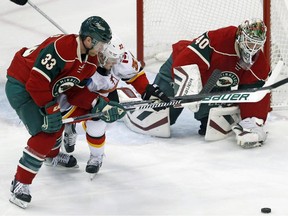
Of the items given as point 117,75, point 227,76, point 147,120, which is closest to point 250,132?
point 227,76

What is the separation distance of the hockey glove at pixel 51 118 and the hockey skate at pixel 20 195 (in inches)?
9.6

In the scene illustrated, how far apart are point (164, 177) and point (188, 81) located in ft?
1.72

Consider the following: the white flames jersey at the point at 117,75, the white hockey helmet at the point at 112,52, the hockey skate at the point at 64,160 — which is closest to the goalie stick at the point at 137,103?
the white flames jersey at the point at 117,75

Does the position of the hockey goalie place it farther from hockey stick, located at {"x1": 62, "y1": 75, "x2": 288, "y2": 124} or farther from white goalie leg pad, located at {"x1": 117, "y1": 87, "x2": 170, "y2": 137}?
hockey stick, located at {"x1": 62, "y1": 75, "x2": 288, "y2": 124}

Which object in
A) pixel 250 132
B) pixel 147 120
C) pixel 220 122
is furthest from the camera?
pixel 147 120

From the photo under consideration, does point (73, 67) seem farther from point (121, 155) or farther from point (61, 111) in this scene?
point (121, 155)

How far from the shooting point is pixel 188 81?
4.23 m

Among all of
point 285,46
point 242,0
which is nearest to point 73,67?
point 285,46

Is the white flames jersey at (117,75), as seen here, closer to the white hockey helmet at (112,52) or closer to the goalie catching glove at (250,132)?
the white hockey helmet at (112,52)

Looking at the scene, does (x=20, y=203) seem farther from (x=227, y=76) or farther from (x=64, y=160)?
(x=227, y=76)

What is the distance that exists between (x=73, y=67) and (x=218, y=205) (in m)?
0.79

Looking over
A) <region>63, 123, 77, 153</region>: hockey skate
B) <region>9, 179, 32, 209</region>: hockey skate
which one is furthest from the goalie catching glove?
<region>9, 179, 32, 209</region>: hockey skate

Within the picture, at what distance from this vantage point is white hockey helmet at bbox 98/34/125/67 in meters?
3.72

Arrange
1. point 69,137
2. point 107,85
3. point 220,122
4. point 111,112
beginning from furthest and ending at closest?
1. point 220,122
2. point 69,137
3. point 107,85
4. point 111,112
